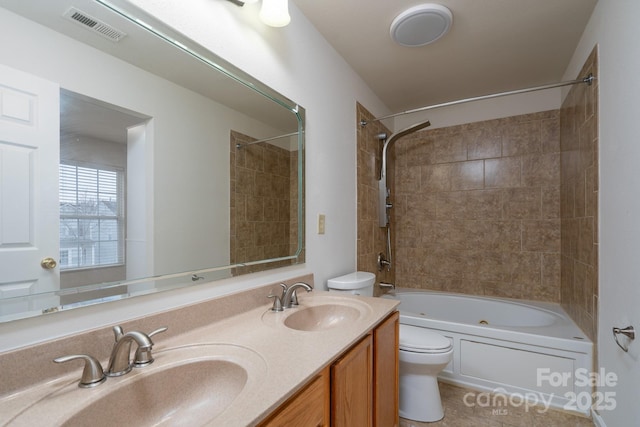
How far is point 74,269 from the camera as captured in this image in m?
0.76

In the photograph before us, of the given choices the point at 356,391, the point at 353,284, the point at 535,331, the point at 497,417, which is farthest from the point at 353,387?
the point at 535,331

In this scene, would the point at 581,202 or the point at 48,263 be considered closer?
the point at 48,263

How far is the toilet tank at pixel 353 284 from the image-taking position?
181 centimetres

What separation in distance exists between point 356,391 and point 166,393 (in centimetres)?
62

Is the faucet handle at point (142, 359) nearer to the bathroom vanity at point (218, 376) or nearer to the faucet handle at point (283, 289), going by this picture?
the bathroom vanity at point (218, 376)

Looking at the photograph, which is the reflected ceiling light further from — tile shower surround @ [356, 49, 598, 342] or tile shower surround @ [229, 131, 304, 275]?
tile shower surround @ [356, 49, 598, 342]

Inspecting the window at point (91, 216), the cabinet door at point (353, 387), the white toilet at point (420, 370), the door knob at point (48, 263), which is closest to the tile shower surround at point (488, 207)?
the white toilet at point (420, 370)

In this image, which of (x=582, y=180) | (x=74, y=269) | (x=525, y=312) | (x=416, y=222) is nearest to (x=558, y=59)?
(x=582, y=180)

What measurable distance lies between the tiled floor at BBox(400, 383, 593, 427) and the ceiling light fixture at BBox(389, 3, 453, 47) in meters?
2.38

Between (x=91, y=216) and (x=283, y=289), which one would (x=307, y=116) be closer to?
(x=283, y=289)

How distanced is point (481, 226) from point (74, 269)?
309 centimetres

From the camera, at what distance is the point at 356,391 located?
3.37 ft

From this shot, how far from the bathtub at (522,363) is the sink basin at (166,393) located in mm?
1759

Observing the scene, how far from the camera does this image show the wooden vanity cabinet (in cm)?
74
